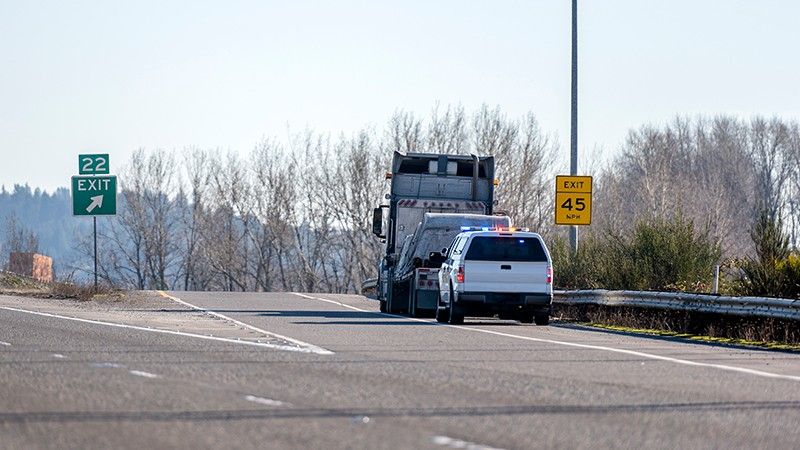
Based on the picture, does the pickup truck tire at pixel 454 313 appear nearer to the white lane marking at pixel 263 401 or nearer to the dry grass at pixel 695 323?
the dry grass at pixel 695 323

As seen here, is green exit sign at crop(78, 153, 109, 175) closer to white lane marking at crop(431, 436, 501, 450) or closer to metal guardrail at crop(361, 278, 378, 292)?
metal guardrail at crop(361, 278, 378, 292)

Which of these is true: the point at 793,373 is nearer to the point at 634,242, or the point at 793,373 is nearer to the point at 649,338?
the point at 649,338

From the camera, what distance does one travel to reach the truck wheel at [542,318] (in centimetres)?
→ 2690

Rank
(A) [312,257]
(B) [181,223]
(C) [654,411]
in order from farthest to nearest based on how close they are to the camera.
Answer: (B) [181,223] → (A) [312,257] → (C) [654,411]

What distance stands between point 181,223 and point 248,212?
826 cm

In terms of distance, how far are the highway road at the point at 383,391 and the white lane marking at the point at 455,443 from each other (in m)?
0.03

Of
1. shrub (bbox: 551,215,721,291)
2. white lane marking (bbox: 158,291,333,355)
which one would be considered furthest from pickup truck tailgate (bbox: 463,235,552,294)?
white lane marking (bbox: 158,291,333,355)

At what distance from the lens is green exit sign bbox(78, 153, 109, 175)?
40812 mm

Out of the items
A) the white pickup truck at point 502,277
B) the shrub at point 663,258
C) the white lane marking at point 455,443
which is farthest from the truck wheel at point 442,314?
the white lane marking at point 455,443

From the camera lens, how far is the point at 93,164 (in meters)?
41.0

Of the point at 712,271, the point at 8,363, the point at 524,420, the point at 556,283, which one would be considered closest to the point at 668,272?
the point at 712,271

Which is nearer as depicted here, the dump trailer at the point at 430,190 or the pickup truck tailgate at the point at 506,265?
the pickup truck tailgate at the point at 506,265

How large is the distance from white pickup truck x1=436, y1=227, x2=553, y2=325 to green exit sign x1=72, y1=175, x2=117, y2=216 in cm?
1690

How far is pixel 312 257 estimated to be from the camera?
303ft
